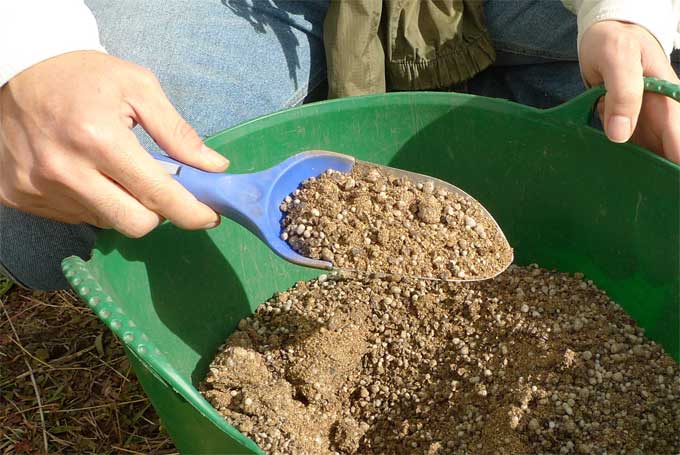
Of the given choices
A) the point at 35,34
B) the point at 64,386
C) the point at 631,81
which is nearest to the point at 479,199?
the point at 631,81

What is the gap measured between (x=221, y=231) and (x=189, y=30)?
401mm

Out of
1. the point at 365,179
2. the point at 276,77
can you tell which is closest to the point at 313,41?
the point at 276,77

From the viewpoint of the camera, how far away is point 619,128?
100 centimetres

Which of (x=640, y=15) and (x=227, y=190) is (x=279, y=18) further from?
(x=640, y=15)

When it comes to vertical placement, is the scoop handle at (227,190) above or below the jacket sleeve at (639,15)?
below

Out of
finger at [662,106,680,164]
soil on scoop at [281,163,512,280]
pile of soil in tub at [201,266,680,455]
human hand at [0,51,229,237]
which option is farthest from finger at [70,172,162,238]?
finger at [662,106,680,164]

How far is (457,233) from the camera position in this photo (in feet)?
3.53

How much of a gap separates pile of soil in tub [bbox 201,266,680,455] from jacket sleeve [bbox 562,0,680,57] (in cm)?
43

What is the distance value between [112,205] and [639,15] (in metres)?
0.86

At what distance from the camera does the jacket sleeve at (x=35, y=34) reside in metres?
0.92

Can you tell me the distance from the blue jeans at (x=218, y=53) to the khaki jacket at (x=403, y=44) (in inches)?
3.1

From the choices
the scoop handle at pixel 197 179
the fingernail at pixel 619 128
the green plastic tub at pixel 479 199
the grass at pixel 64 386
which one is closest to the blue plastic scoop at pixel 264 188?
the scoop handle at pixel 197 179

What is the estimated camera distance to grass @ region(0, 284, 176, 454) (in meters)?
1.35

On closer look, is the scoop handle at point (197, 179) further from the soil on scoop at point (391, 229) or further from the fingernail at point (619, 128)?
the fingernail at point (619, 128)
